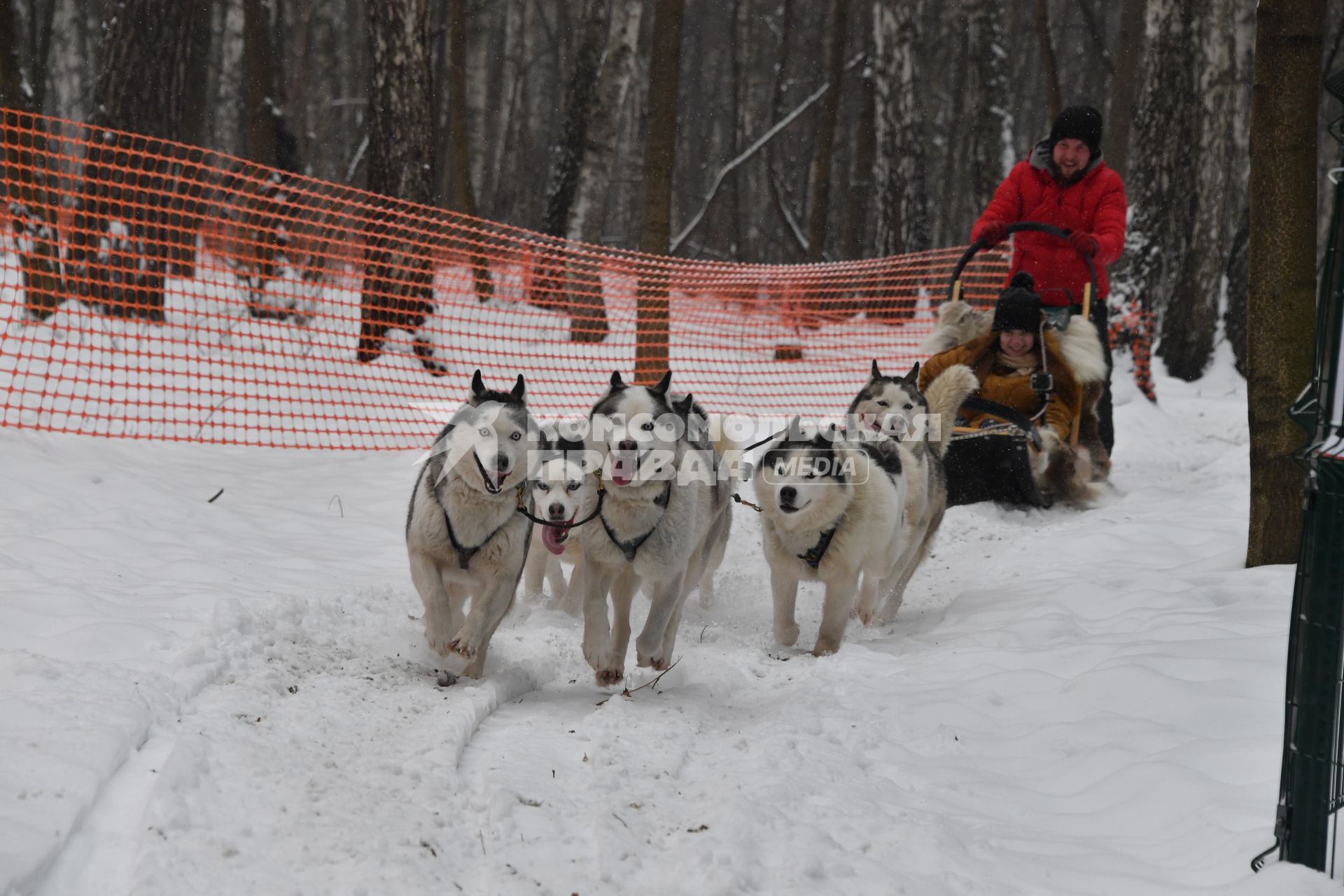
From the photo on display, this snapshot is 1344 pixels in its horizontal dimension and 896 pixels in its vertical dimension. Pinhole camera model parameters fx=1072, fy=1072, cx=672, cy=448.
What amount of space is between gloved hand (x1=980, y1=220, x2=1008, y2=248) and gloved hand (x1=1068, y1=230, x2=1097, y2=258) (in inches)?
17.2

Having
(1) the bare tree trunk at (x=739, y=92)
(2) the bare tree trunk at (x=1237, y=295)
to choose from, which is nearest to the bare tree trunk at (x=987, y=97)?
(2) the bare tree trunk at (x=1237, y=295)

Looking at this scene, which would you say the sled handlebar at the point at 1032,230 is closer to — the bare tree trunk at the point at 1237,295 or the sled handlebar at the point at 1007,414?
the sled handlebar at the point at 1007,414

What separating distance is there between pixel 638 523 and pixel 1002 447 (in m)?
3.90

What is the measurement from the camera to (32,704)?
2.91 m

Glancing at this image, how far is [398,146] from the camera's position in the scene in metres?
10.2

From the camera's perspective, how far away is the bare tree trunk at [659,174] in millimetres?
9672

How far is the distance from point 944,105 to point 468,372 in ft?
86.9

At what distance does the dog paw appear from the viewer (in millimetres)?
4203

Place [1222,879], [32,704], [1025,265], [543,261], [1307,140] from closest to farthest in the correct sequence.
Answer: [1222,879]
[32,704]
[1307,140]
[1025,265]
[543,261]

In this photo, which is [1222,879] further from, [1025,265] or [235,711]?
[1025,265]

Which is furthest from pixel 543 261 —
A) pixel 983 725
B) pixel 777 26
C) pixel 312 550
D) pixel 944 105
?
pixel 944 105

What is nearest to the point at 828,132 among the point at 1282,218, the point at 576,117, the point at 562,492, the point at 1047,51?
the point at 1047,51

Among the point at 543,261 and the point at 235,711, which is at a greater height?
the point at 543,261

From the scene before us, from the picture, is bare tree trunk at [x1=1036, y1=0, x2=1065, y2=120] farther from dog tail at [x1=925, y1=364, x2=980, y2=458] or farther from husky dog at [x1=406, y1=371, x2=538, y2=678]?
husky dog at [x1=406, y1=371, x2=538, y2=678]
